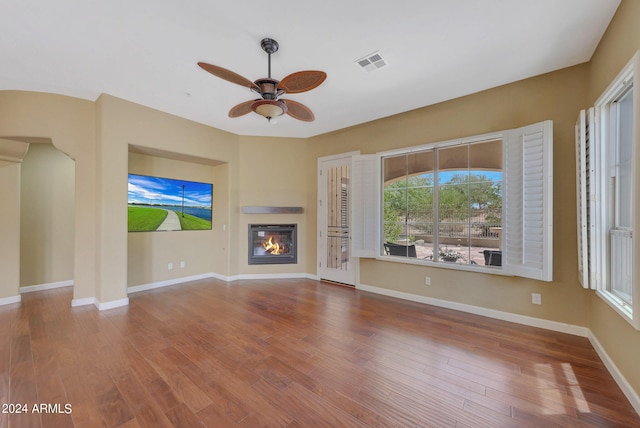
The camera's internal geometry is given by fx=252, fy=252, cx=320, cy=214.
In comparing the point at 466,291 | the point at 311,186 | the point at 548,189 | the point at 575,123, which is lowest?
the point at 466,291

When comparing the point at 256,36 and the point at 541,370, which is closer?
the point at 541,370

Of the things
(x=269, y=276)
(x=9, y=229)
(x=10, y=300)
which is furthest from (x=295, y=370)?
(x=9, y=229)

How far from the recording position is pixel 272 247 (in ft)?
17.5

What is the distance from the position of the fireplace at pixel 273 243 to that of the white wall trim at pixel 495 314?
1955 mm

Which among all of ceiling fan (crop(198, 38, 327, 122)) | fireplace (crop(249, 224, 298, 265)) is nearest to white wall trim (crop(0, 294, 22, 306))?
fireplace (crop(249, 224, 298, 265))

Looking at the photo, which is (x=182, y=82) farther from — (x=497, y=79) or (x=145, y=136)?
(x=497, y=79)

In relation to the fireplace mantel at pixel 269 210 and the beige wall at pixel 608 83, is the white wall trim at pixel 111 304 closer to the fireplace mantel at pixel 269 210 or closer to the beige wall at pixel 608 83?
the fireplace mantel at pixel 269 210

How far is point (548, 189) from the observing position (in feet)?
8.81

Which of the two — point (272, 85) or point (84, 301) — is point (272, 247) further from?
point (272, 85)

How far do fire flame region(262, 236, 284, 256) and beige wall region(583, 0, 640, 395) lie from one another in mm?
4572

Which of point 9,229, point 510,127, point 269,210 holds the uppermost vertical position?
point 510,127

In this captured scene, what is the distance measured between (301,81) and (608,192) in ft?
9.34

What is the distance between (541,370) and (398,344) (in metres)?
1.18

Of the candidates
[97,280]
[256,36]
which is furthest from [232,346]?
[256,36]
